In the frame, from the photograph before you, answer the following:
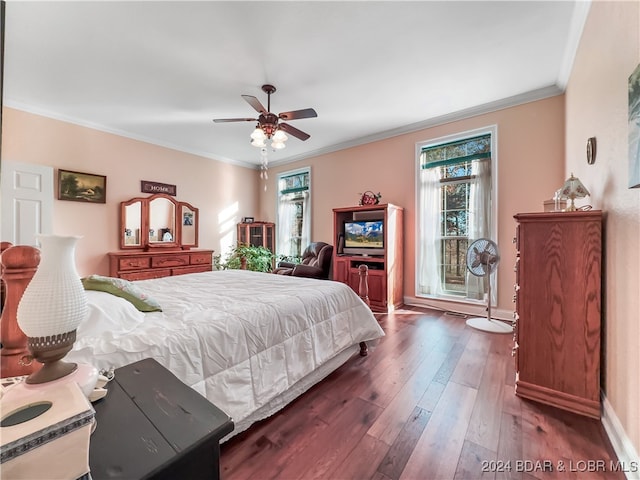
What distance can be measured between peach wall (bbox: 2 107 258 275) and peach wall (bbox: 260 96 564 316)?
2.14 meters

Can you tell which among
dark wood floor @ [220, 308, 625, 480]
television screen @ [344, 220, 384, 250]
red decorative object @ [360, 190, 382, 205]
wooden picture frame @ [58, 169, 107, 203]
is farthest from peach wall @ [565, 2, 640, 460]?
wooden picture frame @ [58, 169, 107, 203]

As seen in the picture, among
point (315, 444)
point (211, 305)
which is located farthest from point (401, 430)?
point (211, 305)

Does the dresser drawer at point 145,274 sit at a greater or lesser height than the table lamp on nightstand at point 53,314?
lesser

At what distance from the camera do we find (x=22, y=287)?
71 centimetres

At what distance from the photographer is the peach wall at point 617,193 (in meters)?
1.24

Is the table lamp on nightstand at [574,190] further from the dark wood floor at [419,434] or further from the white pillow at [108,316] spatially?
the white pillow at [108,316]

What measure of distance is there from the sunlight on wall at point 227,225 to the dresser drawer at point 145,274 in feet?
4.23

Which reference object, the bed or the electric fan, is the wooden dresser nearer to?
the bed

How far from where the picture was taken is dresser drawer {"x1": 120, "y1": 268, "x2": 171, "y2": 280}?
3.81 m

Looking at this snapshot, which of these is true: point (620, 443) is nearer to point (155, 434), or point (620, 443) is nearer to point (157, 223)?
point (155, 434)

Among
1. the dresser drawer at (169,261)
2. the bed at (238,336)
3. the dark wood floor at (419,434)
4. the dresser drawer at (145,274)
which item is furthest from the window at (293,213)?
the dark wood floor at (419,434)

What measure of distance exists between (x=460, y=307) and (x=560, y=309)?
2048mm

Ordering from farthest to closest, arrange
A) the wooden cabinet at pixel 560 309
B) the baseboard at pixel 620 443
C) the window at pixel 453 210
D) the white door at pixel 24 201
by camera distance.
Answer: the window at pixel 453 210, the white door at pixel 24 201, the wooden cabinet at pixel 560 309, the baseboard at pixel 620 443

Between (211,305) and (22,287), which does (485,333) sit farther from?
(22,287)
